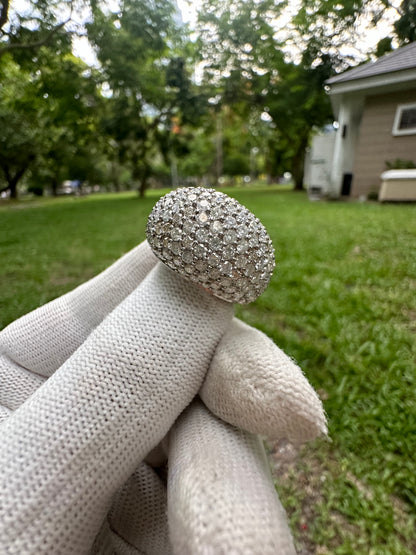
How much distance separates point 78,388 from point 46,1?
194cm

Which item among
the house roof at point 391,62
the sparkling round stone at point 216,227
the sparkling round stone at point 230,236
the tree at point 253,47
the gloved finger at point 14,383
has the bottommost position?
the gloved finger at point 14,383

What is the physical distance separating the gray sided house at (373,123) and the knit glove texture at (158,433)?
530 cm

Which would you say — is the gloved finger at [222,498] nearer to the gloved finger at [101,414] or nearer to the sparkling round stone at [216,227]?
the gloved finger at [101,414]

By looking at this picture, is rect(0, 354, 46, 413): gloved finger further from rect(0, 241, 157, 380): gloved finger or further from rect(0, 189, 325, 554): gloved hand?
rect(0, 189, 325, 554): gloved hand

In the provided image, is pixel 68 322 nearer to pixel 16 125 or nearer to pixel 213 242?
pixel 213 242

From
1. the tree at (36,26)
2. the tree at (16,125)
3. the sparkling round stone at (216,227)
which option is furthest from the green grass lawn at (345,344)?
the tree at (36,26)

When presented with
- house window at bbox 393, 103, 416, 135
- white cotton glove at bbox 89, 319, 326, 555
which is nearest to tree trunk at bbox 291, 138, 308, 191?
house window at bbox 393, 103, 416, 135

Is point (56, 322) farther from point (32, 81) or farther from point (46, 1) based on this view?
point (32, 81)

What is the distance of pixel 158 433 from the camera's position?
504 millimetres

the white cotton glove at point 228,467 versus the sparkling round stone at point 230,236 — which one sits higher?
the sparkling round stone at point 230,236

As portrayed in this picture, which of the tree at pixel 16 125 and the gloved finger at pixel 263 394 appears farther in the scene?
the tree at pixel 16 125

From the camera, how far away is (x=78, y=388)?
47 cm

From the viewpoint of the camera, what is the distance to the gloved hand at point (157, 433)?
37 centimetres

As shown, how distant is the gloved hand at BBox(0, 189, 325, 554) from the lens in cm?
37
